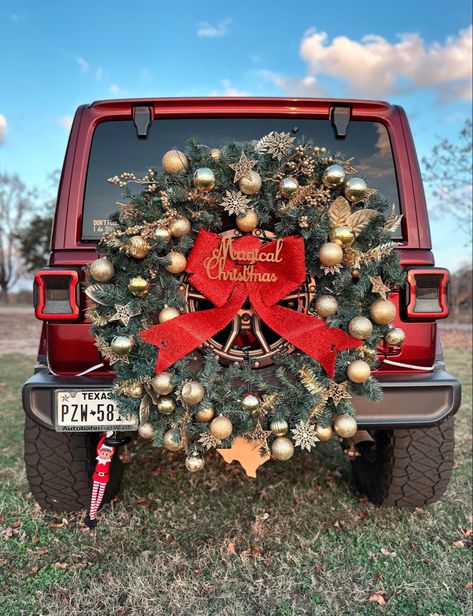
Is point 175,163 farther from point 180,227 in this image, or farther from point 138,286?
point 138,286

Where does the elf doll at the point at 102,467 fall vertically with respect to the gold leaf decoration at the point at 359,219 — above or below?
below

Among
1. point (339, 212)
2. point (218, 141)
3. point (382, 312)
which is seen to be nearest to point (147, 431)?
point (382, 312)

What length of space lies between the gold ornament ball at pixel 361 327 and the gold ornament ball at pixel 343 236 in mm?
301

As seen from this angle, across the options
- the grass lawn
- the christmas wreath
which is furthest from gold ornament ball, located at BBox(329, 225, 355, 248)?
the grass lawn

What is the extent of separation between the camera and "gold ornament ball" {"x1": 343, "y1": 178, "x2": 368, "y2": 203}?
1.97 metres

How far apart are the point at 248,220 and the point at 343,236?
0.38 m

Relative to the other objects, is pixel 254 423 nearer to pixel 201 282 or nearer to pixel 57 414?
pixel 201 282

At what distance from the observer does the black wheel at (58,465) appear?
103 inches

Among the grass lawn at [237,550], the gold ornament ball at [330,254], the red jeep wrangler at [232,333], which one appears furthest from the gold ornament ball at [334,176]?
the grass lawn at [237,550]

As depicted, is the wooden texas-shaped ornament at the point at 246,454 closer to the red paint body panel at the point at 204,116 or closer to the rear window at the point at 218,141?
the red paint body panel at the point at 204,116

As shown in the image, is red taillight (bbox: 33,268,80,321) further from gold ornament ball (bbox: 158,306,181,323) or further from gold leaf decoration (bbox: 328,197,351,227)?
gold leaf decoration (bbox: 328,197,351,227)

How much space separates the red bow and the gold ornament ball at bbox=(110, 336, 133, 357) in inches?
2.4

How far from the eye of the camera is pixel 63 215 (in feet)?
7.77

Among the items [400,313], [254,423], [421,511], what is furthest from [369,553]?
[400,313]
